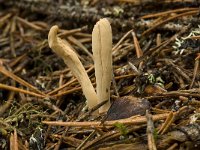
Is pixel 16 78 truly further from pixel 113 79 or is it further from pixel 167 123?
pixel 167 123

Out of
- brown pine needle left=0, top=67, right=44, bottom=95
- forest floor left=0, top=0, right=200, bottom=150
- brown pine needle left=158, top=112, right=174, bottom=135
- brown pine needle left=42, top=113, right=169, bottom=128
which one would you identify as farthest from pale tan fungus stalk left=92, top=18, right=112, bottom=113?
brown pine needle left=0, top=67, right=44, bottom=95

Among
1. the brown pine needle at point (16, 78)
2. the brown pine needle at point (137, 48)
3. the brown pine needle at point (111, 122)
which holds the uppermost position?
the brown pine needle at point (137, 48)

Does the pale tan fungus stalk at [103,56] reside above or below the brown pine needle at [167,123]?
above

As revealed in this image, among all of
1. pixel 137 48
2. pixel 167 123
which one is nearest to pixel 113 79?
pixel 137 48

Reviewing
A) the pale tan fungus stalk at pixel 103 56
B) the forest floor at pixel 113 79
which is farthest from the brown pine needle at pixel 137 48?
the pale tan fungus stalk at pixel 103 56

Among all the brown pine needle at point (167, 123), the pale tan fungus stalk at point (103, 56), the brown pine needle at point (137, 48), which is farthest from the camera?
the brown pine needle at point (137, 48)

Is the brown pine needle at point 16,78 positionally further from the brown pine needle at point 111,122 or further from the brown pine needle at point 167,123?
the brown pine needle at point 167,123

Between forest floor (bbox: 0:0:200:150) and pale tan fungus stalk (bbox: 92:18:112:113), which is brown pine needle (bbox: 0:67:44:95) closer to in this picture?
forest floor (bbox: 0:0:200:150)
